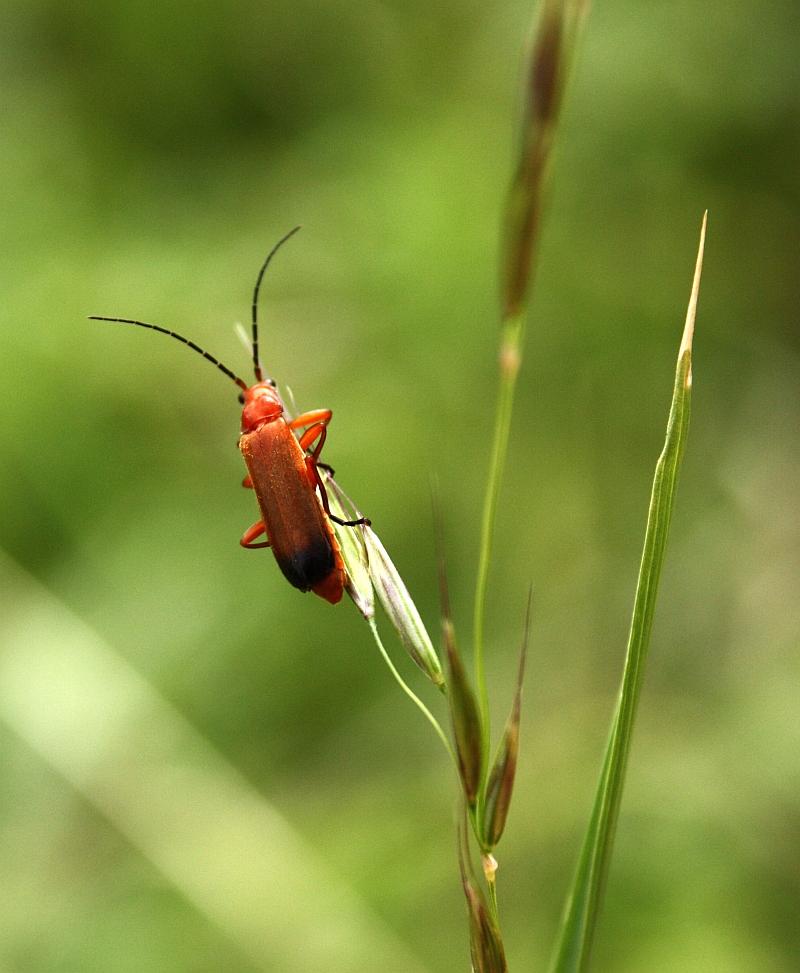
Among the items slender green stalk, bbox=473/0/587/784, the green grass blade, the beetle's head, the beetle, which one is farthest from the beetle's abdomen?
slender green stalk, bbox=473/0/587/784

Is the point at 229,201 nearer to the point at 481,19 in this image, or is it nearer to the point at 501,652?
the point at 481,19

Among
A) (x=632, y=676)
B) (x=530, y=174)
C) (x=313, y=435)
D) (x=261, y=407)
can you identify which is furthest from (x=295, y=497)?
(x=530, y=174)

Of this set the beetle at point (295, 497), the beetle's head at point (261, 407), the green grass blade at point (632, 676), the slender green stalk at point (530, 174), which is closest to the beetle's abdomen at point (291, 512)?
the beetle at point (295, 497)

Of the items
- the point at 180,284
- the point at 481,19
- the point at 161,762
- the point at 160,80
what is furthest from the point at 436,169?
the point at 161,762

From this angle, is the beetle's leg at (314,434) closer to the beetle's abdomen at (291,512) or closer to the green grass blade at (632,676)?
the beetle's abdomen at (291,512)

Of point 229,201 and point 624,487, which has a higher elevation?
point 229,201

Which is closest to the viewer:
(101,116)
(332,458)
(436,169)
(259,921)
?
(259,921)
